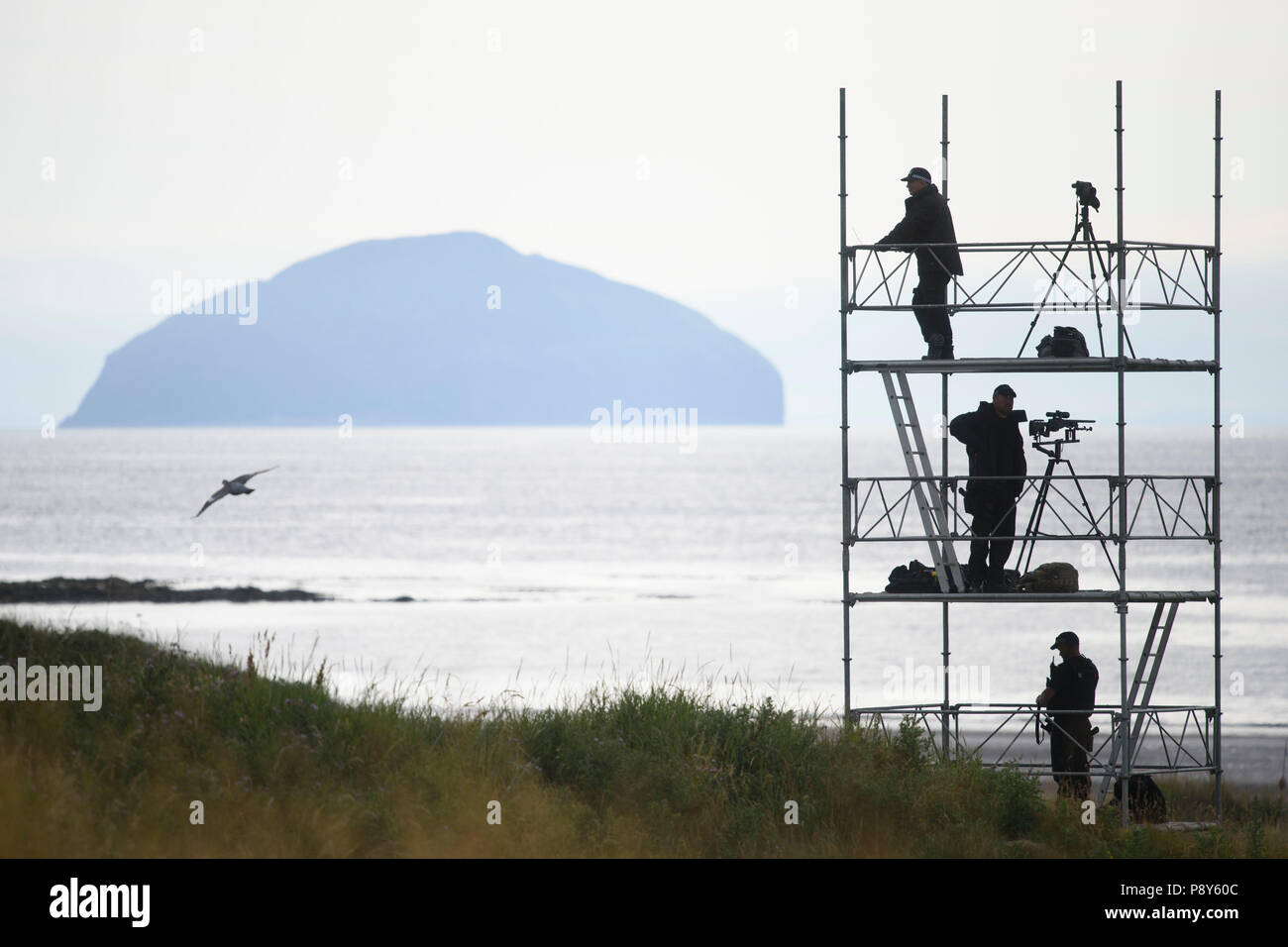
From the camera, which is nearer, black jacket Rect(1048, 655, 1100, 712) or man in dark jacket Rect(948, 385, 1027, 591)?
man in dark jacket Rect(948, 385, 1027, 591)

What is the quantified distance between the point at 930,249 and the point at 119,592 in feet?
179

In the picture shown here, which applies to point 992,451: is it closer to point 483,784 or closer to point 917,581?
point 917,581

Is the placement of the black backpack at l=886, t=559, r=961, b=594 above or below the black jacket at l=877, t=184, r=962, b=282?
below

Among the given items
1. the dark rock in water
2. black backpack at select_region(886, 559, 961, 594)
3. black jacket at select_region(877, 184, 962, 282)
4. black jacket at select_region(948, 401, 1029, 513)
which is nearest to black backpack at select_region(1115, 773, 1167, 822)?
black backpack at select_region(886, 559, 961, 594)

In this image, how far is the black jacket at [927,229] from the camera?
15648 mm

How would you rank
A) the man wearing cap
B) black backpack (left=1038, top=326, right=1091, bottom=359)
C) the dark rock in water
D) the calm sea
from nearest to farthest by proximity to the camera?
black backpack (left=1038, top=326, right=1091, bottom=359), the man wearing cap, the calm sea, the dark rock in water

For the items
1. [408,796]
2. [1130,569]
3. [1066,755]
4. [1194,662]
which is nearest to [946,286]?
[1066,755]

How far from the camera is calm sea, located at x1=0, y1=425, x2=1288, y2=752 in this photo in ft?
145

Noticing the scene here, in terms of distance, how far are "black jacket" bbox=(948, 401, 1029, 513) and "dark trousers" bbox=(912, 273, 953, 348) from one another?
2.79 feet

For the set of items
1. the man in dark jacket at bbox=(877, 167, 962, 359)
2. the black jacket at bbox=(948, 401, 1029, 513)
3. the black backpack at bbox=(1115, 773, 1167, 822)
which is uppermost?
the man in dark jacket at bbox=(877, 167, 962, 359)

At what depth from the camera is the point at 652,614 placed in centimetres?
6419

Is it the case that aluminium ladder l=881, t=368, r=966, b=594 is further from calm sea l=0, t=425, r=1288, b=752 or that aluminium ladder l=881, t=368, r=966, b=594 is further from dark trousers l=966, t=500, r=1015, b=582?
calm sea l=0, t=425, r=1288, b=752

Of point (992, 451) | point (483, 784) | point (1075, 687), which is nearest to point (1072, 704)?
point (1075, 687)

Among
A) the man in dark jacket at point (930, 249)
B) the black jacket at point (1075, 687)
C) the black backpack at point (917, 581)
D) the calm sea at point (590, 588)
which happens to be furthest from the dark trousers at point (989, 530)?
the calm sea at point (590, 588)
